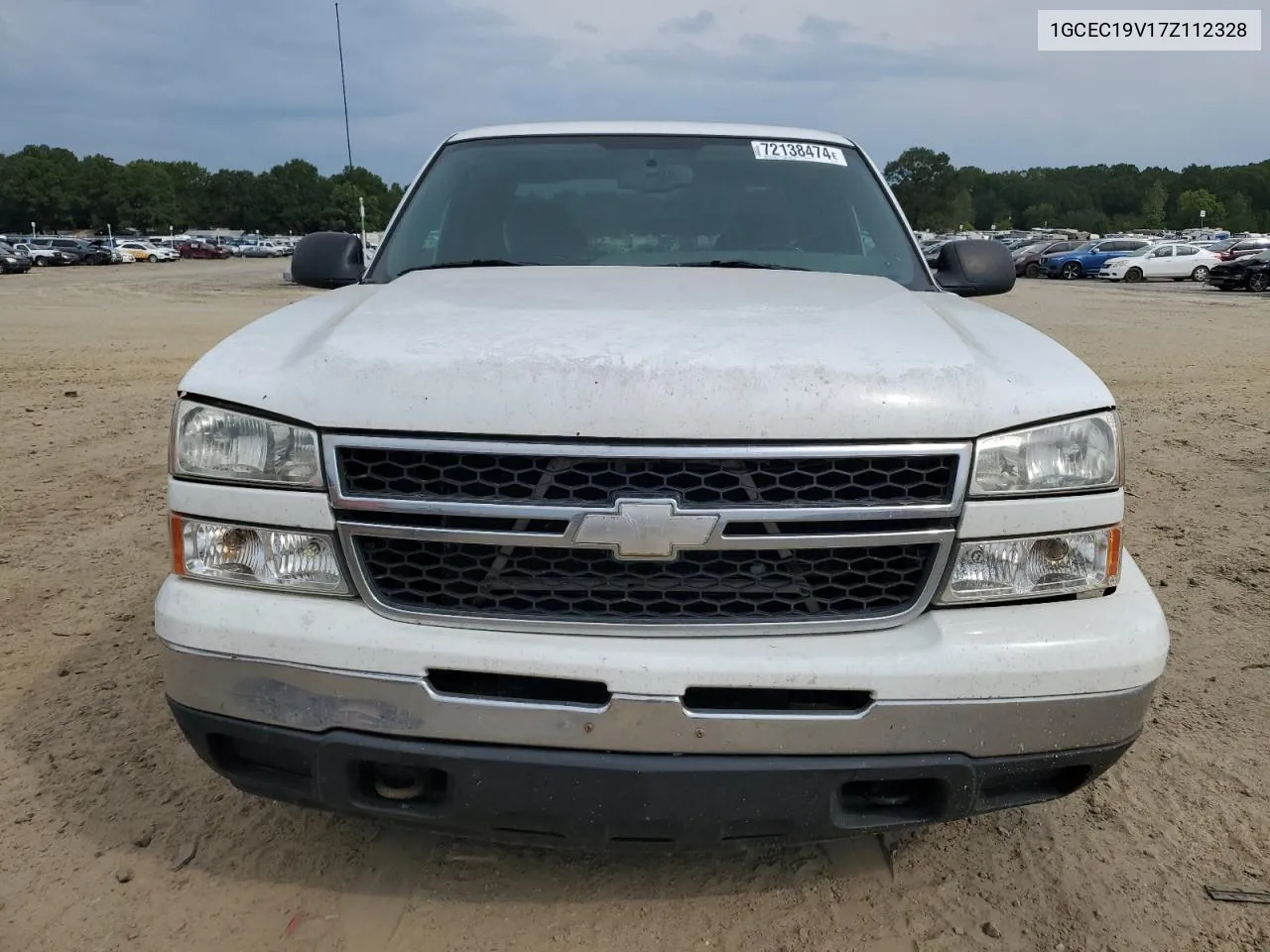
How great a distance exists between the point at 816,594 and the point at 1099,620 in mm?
578

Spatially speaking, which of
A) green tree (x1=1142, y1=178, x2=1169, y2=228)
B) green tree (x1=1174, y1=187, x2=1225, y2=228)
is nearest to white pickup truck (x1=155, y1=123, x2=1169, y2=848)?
green tree (x1=1174, y1=187, x2=1225, y2=228)

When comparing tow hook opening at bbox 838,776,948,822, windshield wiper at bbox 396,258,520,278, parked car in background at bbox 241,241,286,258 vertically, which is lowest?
tow hook opening at bbox 838,776,948,822

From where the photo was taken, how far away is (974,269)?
11.4 feet

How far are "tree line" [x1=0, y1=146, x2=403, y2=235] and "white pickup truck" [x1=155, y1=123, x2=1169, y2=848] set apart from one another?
99.2m

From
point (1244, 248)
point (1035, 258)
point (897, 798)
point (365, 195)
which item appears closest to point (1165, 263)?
point (1035, 258)

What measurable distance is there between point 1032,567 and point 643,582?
80cm

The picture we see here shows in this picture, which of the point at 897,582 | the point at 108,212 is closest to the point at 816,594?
the point at 897,582

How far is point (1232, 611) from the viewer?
418 centimetres

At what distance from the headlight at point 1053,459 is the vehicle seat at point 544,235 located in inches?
64.6

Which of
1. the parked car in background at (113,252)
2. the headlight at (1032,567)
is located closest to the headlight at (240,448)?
the headlight at (1032,567)

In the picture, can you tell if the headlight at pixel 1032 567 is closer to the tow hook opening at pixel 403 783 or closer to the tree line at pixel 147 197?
the tow hook opening at pixel 403 783

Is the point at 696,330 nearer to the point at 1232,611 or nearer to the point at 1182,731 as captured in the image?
the point at 1182,731

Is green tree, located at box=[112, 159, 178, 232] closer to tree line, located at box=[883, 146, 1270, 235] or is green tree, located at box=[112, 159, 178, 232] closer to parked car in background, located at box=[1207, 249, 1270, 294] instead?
tree line, located at box=[883, 146, 1270, 235]

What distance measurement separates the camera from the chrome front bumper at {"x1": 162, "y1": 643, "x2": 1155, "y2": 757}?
1.91m
